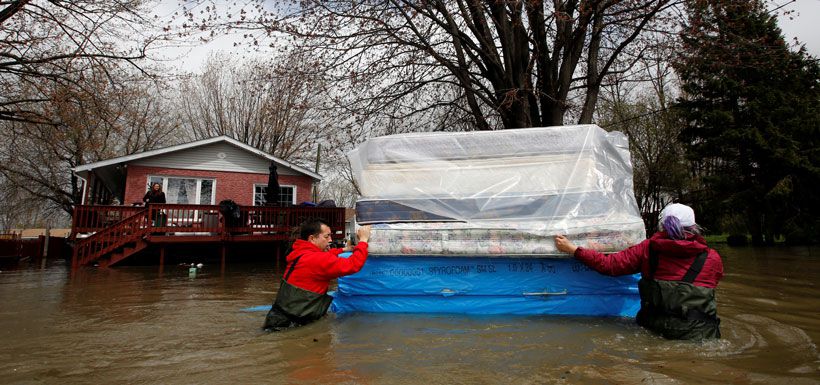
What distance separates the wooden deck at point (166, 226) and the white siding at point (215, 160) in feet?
12.3

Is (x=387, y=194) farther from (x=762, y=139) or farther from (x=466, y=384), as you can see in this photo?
(x=762, y=139)

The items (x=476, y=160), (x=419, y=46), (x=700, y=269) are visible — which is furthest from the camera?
(x=419, y=46)

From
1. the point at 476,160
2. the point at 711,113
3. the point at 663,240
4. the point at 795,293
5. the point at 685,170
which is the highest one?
the point at 711,113

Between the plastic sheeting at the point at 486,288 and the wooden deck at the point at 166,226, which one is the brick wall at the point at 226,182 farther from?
the plastic sheeting at the point at 486,288

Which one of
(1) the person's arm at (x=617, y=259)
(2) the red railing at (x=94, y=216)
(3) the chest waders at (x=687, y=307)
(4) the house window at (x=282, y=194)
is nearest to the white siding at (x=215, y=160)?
(4) the house window at (x=282, y=194)

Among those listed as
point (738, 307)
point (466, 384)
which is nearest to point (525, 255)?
point (466, 384)

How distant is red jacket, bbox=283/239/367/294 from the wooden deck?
10.9 metres

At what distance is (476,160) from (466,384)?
8.78ft

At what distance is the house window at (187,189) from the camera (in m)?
19.0

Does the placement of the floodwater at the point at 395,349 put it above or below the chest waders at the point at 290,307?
below

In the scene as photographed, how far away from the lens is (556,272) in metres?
4.73

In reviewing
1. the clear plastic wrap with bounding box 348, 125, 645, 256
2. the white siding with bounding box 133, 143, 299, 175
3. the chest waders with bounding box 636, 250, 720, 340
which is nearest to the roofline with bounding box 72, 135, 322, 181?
the white siding with bounding box 133, 143, 299, 175

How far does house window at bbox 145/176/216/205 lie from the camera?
19.0 meters

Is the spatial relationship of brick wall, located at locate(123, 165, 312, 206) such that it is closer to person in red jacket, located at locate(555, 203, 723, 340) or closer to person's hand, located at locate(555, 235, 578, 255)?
person's hand, located at locate(555, 235, 578, 255)
